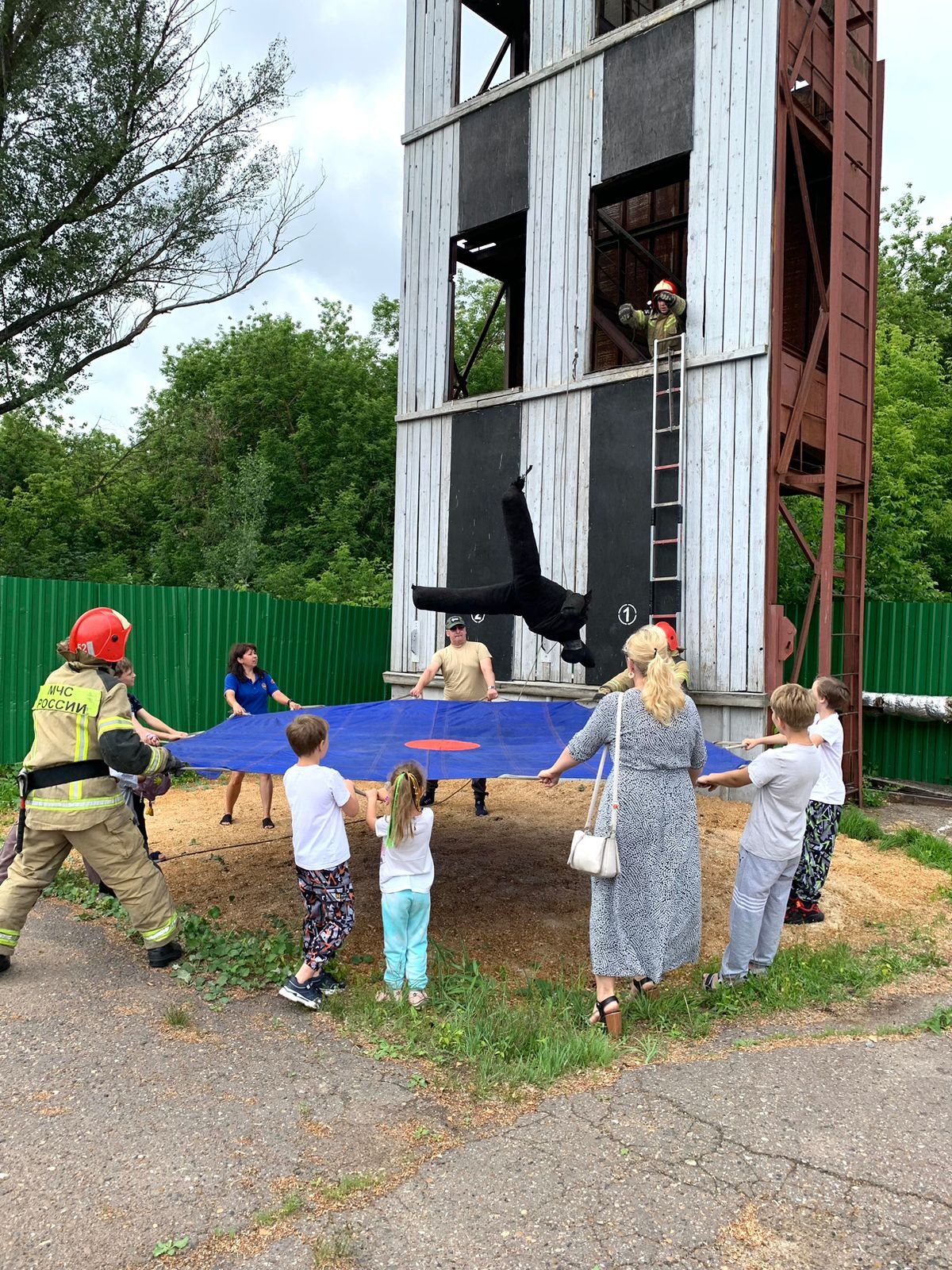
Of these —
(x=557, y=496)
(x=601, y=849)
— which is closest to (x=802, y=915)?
(x=601, y=849)

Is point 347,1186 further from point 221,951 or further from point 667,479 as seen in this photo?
point 667,479

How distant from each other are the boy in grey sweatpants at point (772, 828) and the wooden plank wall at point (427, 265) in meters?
8.72

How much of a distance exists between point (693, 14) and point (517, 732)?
822cm

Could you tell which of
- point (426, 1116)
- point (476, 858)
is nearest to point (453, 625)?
point (476, 858)

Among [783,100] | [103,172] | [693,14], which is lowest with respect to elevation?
[783,100]

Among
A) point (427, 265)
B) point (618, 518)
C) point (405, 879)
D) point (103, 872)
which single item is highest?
point (427, 265)

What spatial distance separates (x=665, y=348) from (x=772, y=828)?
688 cm

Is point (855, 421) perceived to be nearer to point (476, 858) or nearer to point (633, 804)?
point (476, 858)

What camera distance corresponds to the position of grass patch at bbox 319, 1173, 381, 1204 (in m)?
2.94

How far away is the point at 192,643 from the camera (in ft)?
40.0

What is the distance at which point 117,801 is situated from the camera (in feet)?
16.1

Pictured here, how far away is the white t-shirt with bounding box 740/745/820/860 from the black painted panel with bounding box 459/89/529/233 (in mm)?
9118

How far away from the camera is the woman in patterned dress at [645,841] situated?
4223mm

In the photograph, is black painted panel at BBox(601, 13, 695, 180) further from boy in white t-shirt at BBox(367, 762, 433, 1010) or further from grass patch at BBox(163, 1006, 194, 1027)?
grass patch at BBox(163, 1006, 194, 1027)
